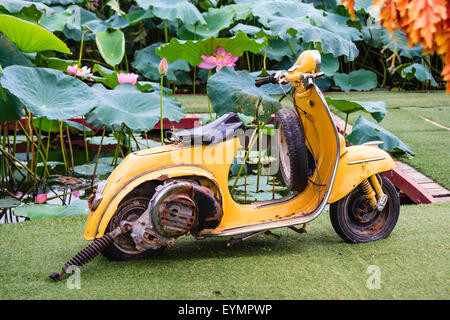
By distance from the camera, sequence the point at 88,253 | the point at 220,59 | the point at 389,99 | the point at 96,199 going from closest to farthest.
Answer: the point at 88,253, the point at 96,199, the point at 220,59, the point at 389,99

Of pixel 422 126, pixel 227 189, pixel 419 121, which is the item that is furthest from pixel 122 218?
pixel 419 121

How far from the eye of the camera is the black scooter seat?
226cm

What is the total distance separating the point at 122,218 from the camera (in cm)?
223

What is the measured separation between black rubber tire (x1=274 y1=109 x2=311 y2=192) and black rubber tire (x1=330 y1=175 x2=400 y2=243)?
0.22m

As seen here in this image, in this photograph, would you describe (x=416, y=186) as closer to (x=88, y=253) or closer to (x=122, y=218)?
(x=122, y=218)

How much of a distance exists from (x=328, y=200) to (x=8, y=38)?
7.70 feet

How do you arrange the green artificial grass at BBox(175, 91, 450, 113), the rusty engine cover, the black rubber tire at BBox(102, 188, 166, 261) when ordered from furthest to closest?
the green artificial grass at BBox(175, 91, 450, 113) → the black rubber tire at BBox(102, 188, 166, 261) → the rusty engine cover

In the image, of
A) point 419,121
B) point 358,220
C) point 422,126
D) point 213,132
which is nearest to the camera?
point 213,132

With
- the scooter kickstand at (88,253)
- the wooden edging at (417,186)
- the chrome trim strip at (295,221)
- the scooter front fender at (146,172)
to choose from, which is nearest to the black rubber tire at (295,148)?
the chrome trim strip at (295,221)

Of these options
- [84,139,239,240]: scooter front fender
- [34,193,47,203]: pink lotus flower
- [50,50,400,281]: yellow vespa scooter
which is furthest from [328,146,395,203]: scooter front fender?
[34,193,47,203]: pink lotus flower

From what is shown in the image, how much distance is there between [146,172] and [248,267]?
0.61 metres

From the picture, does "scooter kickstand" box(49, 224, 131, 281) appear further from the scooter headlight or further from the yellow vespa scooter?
the scooter headlight

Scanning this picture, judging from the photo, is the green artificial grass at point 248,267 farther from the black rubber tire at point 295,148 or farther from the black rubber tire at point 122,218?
the black rubber tire at point 295,148

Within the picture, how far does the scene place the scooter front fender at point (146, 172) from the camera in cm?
213
